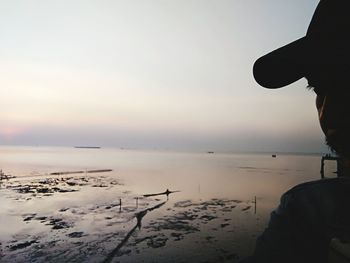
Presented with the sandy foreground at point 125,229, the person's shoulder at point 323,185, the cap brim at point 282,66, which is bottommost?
the sandy foreground at point 125,229

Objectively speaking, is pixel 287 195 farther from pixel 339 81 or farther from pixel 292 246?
A: pixel 339 81

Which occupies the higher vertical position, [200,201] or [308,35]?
[308,35]

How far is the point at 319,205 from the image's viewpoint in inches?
54.5

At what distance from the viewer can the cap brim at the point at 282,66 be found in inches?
42.0

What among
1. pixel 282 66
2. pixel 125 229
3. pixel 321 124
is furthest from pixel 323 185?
pixel 125 229

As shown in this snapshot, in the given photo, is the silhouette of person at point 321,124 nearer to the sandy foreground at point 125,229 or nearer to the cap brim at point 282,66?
the cap brim at point 282,66

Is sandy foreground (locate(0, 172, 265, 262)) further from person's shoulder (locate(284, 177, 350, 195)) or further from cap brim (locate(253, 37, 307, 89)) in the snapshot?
cap brim (locate(253, 37, 307, 89))

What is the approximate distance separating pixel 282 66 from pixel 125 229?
22.9m

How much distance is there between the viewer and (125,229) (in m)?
21.9

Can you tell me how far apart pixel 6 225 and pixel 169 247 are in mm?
15375

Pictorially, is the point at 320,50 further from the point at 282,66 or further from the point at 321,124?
the point at 321,124

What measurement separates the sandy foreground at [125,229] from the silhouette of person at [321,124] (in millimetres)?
16052

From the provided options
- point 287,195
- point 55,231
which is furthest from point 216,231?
point 287,195

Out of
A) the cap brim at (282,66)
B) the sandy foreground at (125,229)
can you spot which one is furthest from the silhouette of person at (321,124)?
the sandy foreground at (125,229)
